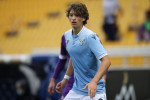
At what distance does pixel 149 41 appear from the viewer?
10281mm

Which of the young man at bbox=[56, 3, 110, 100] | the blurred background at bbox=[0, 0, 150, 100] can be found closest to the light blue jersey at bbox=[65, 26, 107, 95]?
the young man at bbox=[56, 3, 110, 100]

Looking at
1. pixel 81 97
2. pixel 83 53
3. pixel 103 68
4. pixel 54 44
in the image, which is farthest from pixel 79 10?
pixel 54 44

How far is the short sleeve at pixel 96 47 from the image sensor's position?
3.40 m

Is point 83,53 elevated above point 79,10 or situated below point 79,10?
below

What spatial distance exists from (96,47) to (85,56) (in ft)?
0.71

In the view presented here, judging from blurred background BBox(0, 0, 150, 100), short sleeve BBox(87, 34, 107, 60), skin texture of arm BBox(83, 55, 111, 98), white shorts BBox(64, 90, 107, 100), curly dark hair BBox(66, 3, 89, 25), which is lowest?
blurred background BBox(0, 0, 150, 100)

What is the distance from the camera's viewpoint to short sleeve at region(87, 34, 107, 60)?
3402 mm

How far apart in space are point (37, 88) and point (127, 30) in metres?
4.26

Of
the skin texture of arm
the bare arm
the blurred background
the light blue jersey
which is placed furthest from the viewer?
the blurred background

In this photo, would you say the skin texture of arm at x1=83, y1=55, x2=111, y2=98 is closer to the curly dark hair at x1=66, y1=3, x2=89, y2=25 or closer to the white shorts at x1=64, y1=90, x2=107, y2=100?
the white shorts at x1=64, y1=90, x2=107, y2=100

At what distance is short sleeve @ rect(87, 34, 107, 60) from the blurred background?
4.22 meters

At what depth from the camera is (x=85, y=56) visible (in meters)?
3.61

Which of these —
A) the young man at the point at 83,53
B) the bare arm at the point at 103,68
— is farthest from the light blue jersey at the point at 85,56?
the bare arm at the point at 103,68

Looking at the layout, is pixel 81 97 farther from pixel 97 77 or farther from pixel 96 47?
pixel 96 47
